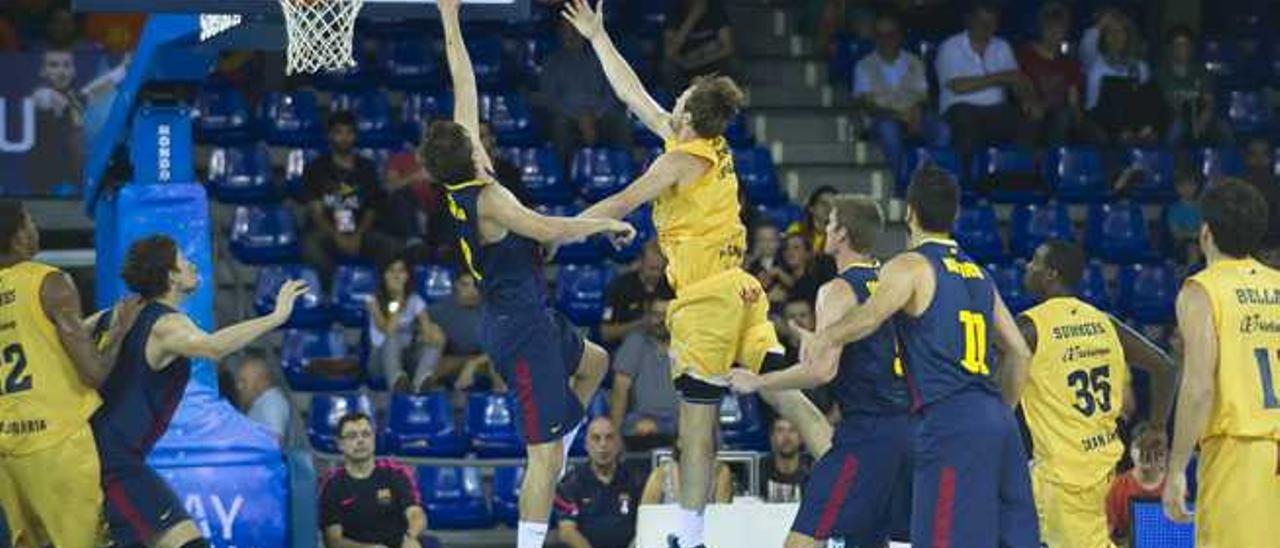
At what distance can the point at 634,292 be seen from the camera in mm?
19906

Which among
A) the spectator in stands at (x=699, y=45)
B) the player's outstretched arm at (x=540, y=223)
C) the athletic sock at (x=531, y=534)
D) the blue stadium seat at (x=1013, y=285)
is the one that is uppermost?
the spectator in stands at (x=699, y=45)

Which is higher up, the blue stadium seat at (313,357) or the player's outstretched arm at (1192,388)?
the player's outstretched arm at (1192,388)

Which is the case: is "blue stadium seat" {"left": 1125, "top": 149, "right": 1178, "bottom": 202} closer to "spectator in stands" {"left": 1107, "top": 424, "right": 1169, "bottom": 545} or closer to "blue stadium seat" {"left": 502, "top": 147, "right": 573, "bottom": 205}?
"blue stadium seat" {"left": 502, "top": 147, "right": 573, "bottom": 205}

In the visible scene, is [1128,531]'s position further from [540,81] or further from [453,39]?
[540,81]

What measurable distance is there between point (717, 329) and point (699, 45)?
31.0 feet

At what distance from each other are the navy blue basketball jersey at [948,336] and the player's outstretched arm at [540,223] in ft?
4.52

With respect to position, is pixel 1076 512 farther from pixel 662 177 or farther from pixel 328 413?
pixel 328 413

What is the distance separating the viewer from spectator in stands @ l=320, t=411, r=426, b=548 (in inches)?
671

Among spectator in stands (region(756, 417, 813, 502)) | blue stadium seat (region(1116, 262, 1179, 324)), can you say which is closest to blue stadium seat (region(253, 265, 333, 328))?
spectator in stands (region(756, 417, 813, 502))

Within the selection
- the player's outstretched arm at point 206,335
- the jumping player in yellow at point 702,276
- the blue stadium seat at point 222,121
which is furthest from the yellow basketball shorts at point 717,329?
the blue stadium seat at point 222,121

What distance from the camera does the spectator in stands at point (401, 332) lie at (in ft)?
65.1

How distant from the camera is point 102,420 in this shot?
1368 cm

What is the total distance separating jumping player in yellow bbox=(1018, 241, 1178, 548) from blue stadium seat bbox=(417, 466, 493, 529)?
634cm

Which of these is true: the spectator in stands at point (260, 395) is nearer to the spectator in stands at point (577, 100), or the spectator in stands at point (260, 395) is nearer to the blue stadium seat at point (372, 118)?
the blue stadium seat at point (372, 118)
